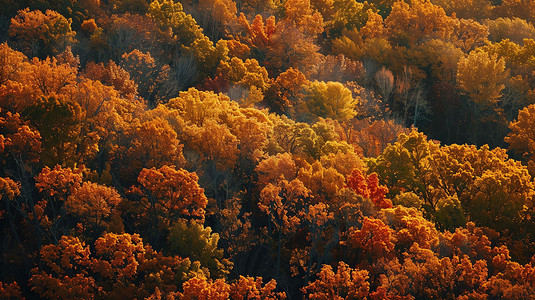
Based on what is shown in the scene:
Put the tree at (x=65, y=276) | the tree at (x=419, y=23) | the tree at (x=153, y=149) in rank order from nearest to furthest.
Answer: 1. the tree at (x=65, y=276)
2. the tree at (x=153, y=149)
3. the tree at (x=419, y=23)

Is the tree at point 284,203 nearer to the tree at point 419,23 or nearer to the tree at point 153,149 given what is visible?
the tree at point 153,149

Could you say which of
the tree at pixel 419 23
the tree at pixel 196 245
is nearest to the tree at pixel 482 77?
the tree at pixel 419 23

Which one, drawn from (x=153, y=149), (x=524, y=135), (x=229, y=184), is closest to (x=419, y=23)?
(x=524, y=135)

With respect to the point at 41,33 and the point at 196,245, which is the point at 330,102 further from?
the point at 41,33

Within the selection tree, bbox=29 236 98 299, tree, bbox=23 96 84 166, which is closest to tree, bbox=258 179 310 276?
tree, bbox=29 236 98 299

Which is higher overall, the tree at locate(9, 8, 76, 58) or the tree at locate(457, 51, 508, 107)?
the tree at locate(457, 51, 508, 107)

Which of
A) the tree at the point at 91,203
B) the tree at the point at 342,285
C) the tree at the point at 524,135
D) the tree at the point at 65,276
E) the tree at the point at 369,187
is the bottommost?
the tree at the point at 65,276

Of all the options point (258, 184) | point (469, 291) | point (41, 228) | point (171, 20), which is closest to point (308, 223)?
point (258, 184)

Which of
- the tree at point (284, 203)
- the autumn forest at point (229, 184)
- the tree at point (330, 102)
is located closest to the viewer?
the autumn forest at point (229, 184)

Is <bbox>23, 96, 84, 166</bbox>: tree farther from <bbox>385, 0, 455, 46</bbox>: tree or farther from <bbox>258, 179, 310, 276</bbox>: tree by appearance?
<bbox>385, 0, 455, 46</bbox>: tree

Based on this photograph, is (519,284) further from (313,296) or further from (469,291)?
(313,296)
